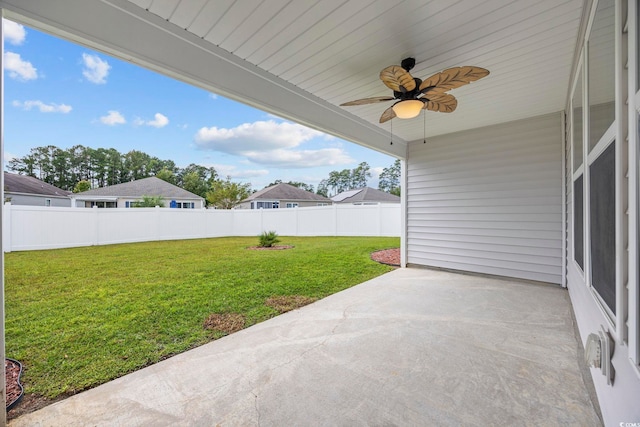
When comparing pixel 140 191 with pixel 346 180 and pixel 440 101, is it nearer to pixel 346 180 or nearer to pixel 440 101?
pixel 440 101

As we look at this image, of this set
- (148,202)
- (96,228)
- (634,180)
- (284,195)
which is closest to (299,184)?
(284,195)

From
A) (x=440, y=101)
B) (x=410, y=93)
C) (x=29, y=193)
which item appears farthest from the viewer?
(x=29, y=193)

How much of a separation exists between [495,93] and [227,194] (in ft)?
57.3

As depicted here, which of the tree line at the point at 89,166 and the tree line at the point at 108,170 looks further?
the tree line at the point at 89,166

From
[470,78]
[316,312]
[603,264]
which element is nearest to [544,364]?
[603,264]

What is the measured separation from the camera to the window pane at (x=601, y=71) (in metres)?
1.31

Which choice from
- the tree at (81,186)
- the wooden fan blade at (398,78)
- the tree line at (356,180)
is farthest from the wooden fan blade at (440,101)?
the tree line at (356,180)

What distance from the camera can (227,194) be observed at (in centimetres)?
1847

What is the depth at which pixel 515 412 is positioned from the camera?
4.98ft

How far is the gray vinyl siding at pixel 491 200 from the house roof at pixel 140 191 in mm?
16241

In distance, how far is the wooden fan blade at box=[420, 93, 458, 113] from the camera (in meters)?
2.54

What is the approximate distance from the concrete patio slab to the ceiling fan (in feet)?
7.31

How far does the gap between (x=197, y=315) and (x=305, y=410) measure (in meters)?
1.90

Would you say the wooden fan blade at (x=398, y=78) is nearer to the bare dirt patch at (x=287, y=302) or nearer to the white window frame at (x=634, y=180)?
the white window frame at (x=634, y=180)
